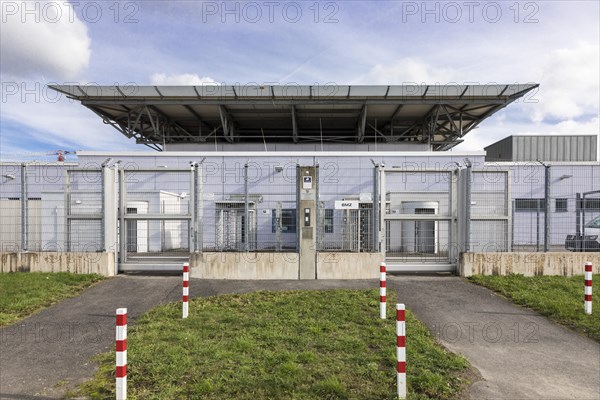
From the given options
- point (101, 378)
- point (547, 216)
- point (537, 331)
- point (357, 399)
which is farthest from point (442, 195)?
point (101, 378)

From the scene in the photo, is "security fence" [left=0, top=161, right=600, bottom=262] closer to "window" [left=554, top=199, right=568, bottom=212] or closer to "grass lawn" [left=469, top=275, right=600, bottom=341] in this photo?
"window" [left=554, top=199, right=568, bottom=212]

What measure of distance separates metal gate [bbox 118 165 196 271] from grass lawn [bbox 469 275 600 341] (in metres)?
7.78

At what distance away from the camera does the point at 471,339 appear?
5.25 m

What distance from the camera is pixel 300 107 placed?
82.5 feet

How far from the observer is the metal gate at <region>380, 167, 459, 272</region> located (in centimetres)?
976

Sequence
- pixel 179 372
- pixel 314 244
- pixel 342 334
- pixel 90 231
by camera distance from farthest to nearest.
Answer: pixel 90 231 < pixel 314 244 < pixel 342 334 < pixel 179 372

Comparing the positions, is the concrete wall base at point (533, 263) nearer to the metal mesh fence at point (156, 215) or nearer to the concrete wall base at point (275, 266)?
the concrete wall base at point (275, 266)

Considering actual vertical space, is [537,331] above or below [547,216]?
below

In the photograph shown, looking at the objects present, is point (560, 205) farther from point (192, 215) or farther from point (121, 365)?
point (121, 365)

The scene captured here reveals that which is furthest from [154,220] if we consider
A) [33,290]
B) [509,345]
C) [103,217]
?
[509,345]

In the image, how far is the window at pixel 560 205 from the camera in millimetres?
19312

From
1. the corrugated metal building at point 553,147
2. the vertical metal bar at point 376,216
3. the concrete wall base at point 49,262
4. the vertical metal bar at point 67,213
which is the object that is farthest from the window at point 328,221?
the corrugated metal building at point 553,147

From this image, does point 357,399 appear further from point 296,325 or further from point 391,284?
point 391,284

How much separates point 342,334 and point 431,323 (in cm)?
175
